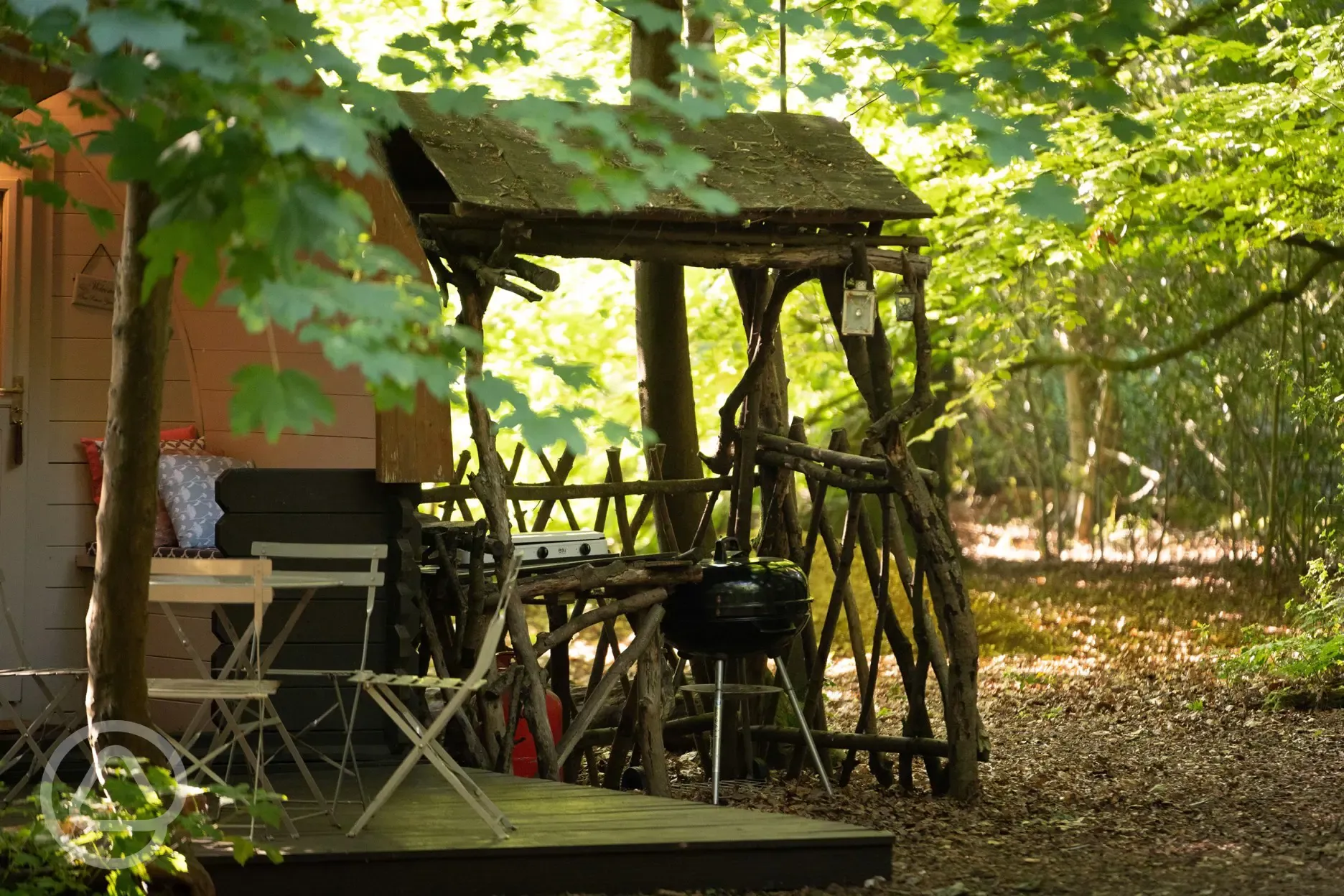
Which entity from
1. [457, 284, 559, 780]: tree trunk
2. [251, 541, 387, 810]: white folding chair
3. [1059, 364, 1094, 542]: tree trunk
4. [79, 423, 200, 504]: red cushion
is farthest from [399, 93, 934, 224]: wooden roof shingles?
[1059, 364, 1094, 542]: tree trunk

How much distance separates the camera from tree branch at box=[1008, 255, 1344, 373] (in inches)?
470

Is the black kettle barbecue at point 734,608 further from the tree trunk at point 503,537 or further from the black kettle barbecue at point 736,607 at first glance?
the tree trunk at point 503,537

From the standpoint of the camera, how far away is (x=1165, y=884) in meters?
5.36

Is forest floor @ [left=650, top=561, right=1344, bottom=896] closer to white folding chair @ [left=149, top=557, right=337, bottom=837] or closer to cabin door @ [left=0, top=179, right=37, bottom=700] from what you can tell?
white folding chair @ [left=149, top=557, right=337, bottom=837]

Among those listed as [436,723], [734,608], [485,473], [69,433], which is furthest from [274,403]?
[69,433]

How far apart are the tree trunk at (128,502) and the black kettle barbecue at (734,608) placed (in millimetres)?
2963

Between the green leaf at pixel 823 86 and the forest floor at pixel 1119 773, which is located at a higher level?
the green leaf at pixel 823 86

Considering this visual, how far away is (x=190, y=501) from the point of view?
6.60m

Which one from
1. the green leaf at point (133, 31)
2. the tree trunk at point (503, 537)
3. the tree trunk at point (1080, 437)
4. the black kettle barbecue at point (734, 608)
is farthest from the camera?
the tree trunk at point (1080, 437)

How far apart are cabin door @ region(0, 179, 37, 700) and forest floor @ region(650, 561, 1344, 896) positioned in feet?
10.8

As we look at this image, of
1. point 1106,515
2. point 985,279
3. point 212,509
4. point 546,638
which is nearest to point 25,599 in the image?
point 212,509

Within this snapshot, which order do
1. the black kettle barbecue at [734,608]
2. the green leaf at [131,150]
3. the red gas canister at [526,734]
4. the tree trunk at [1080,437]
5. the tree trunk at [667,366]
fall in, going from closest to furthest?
1. the green leaf at [131,150]
2. the black kettle barbecue at [734,608]
3. the red gas canister at [526,734]
4. the tree trunk at [667,366]
5. the tree trunk at [1080,437]

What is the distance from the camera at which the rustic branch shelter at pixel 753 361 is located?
6145 mm

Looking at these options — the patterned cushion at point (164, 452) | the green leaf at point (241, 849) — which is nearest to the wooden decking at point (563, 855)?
the green leaf at point (241, 849)
